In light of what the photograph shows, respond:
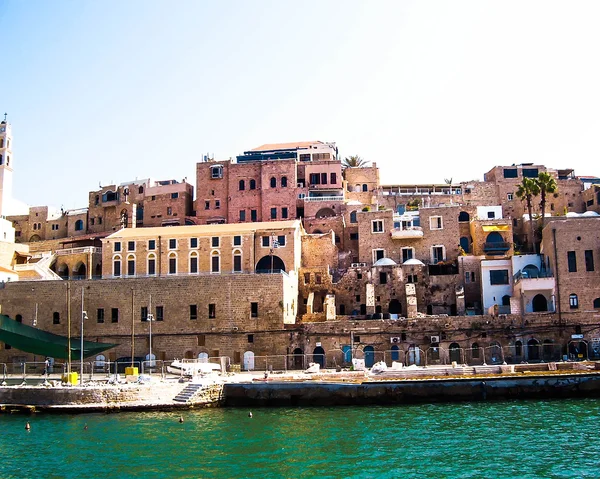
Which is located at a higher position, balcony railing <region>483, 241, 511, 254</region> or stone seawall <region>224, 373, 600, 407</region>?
balcony railing <region>483, 241, 511, 254</region>

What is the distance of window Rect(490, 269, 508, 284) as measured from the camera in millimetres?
52375

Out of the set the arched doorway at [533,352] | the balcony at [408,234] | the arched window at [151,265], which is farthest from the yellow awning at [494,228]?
the arched window at [151,265]

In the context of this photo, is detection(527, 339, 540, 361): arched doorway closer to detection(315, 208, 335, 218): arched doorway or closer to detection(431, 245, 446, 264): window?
detection(431, 245, 446, 264): window

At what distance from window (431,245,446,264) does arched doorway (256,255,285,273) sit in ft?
40.3

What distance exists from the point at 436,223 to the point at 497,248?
5.14 meters

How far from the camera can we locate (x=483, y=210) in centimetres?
6238

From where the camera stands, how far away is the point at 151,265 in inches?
2179

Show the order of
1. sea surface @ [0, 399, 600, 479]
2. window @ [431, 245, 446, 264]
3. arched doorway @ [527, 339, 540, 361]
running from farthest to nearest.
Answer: window @ [431, 245, 446, 264] → arched doorway @ [527, 339, 540, 361] → sea surface @ [0, 399, 600, 479]

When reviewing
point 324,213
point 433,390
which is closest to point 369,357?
point 433,390

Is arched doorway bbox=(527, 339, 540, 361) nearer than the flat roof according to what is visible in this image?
Yes

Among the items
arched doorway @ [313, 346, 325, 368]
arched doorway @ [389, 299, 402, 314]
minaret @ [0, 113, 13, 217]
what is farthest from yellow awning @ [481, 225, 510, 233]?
minaret @ [0, 113, 13, 217]

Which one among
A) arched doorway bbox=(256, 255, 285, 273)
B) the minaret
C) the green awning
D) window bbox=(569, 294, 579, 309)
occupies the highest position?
the minaret

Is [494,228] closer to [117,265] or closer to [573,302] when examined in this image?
[573,302]

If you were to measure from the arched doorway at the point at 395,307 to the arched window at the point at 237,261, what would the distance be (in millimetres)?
11550
